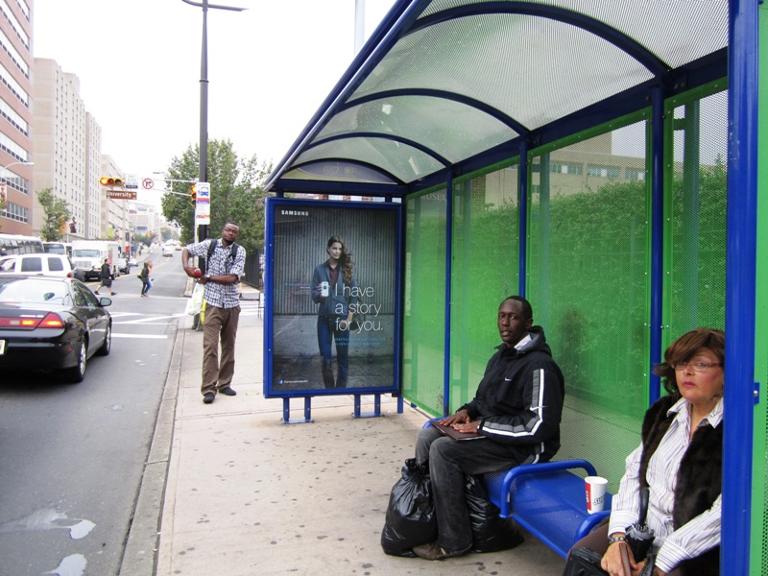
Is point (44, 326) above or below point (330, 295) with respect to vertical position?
below

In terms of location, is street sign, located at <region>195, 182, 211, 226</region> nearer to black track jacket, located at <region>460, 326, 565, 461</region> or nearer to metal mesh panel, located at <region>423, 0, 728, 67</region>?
black track jacket, located at <region>460, 326, 565, 461</region>

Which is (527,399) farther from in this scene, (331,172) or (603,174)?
(331,172)

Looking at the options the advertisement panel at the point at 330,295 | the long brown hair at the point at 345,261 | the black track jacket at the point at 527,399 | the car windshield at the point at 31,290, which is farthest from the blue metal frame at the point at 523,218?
the car windshield at the point at 31,290

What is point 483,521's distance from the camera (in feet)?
11.4

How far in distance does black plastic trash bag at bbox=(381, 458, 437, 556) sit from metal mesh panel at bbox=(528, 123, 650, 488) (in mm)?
984

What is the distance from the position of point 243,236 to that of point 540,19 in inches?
1313

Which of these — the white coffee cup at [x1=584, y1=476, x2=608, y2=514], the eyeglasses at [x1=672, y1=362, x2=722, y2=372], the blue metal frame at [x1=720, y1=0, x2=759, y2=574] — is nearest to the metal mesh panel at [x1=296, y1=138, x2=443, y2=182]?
the white coffee cup at [x1=584, y1=476, x2=608, y2=514]

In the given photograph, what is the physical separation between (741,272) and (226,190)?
3352 cm

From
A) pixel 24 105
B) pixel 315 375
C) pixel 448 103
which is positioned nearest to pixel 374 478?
pixel 315 375

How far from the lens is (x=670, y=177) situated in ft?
9.91

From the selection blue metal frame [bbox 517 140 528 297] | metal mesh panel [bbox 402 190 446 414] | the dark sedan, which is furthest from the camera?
the dark sedan

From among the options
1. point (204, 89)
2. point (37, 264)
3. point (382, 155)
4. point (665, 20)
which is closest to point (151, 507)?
point (382, 155)

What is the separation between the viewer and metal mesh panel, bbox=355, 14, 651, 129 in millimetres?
3160

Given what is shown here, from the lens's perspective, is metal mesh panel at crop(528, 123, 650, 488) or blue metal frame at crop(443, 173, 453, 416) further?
blue metal frame at crop(443, 173, 453, 416)
